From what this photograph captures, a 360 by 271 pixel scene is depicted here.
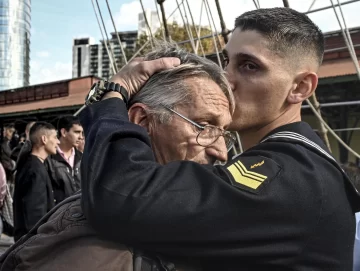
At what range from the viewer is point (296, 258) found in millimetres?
904

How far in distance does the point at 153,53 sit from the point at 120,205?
0.44 meters

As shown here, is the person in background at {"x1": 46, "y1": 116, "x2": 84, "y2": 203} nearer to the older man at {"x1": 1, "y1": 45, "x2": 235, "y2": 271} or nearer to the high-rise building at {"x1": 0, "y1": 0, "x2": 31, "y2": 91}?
the older man at {"x1": 1, "y1": 45, "x2": 235, "y2": 271}

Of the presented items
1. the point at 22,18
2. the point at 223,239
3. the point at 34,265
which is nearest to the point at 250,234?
the point at 223,239

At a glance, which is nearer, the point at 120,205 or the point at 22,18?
the point at 120,205

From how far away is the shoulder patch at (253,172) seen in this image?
0.88m

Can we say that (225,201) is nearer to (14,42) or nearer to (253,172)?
→ (253,172)

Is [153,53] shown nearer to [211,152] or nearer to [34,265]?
[211,152]

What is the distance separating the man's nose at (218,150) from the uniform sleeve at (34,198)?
246 cm

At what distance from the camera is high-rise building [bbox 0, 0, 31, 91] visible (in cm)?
4238

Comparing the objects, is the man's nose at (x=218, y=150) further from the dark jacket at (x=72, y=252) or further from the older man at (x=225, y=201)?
the dark jacket at (x=72, y=252)

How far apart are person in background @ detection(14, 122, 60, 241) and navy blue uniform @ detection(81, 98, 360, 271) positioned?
260 cm

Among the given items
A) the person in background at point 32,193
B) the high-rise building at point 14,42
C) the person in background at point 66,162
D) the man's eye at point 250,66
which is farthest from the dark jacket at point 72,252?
the high-rise building at point 14,42

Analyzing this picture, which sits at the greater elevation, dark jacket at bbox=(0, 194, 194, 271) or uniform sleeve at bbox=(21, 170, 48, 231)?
uniform sleeve at bbox=(21, 170, 48, 231)

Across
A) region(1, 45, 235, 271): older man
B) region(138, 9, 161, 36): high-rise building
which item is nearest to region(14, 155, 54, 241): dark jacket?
region(1, 45, 235, 271): older man
